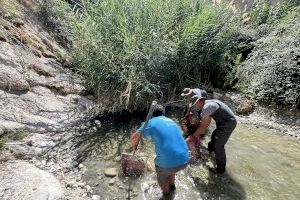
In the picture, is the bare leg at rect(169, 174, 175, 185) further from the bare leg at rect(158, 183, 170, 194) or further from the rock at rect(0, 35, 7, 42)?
the rock at rect(0, 35, 7, 42)

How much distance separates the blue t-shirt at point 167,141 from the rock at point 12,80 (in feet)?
8.32

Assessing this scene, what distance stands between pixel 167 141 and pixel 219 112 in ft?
3.87

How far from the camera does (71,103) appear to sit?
6.04 meters

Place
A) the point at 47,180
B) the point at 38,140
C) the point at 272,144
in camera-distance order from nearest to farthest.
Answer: the point at 47,180 → the point at 38,140 → the point at 272,144

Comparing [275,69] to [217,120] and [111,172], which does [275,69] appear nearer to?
[217,120]

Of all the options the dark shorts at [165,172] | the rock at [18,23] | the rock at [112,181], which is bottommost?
the rock at [112,181]

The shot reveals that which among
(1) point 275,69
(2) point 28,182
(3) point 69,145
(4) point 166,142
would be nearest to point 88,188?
(2) point 28,182

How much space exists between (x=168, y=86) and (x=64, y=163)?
250 centimetres

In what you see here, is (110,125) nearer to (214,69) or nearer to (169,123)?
(169,123)

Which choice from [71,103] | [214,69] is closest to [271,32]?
[214,69]

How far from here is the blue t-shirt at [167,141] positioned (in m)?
3.94

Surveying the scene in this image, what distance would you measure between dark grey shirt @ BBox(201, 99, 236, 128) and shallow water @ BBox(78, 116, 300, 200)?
78 centimetres

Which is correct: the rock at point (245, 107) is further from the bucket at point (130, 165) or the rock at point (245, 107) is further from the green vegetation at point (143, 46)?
the bucket at point (130, 165)

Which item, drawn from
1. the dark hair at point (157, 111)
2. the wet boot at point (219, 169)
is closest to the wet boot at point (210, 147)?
the wet boot at point (219, 169)
